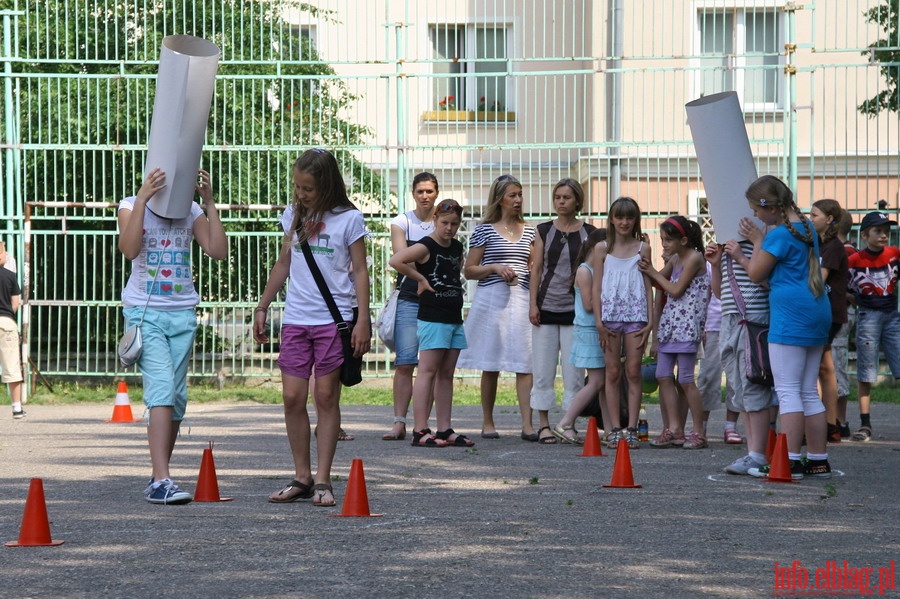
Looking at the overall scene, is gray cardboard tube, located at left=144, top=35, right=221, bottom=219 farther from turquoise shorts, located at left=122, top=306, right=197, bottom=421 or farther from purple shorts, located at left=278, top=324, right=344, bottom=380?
purple shorts, located at left=278, top=324, right=344, bottom=380

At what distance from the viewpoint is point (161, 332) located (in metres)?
6.97

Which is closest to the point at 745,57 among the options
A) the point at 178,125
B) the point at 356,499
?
the point at 178,125

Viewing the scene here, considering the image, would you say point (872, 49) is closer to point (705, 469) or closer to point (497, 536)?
point (705, 469)

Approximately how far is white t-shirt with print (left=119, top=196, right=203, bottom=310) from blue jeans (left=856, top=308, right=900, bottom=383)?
5975 mm

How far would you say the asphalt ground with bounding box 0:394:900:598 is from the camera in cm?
497

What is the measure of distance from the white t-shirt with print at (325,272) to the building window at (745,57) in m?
8.47

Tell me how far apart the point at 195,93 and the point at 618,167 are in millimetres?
9546

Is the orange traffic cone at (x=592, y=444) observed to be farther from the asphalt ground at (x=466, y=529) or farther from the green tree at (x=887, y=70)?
the green tree at (x=887, y=70)

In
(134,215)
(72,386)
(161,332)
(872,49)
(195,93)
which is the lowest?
(72,386)

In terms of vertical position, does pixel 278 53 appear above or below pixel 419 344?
above


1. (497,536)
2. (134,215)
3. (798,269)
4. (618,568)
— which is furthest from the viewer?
(798,269)

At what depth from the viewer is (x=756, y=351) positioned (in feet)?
26.1

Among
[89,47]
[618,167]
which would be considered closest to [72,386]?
[89,47]

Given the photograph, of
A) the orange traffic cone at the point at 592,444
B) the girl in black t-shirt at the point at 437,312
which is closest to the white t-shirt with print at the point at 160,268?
the girl in black t-shirt at the point at 437,312
